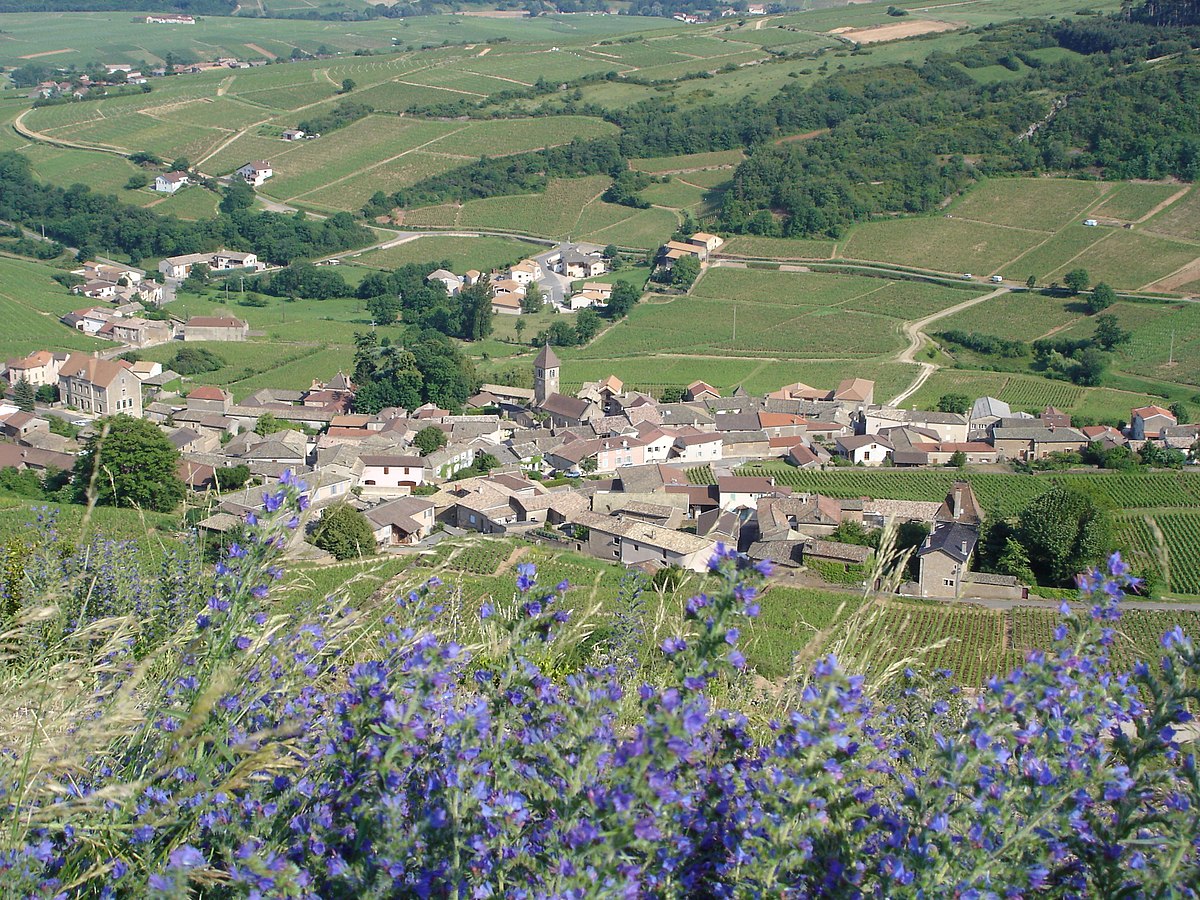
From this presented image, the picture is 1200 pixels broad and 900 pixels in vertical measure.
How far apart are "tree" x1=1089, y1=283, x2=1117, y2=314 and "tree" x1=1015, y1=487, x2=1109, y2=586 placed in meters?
24.9

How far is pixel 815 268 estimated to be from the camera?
5422 centimetres

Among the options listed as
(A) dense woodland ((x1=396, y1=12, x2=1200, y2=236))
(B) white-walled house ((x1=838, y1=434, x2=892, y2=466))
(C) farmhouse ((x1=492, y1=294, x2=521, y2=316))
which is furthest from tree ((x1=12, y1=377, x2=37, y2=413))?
(A) dense woodland ((x1=396, y1=12, x2=1200, y2=236))

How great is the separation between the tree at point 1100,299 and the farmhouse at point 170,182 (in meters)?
49.0

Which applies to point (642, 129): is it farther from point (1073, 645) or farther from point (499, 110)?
point (1073, 645)

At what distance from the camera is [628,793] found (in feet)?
7.43

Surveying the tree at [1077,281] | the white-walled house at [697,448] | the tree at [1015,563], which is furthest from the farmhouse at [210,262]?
the tree at [1015,563]

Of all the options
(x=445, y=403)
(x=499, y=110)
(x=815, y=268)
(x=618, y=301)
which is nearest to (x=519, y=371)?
(x=445, y=403)

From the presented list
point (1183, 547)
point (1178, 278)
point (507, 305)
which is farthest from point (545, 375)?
point (1178, 278)

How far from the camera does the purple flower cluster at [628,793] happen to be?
7.92ft

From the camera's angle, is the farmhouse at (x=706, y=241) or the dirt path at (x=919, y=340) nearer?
the dirt path at (x=919, y=340)

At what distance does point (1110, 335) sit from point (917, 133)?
25.3 metres

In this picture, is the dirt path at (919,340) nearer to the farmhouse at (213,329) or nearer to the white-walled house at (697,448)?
the white-walled house at (697,448)

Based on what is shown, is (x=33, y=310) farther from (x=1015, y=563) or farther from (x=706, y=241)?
(x=1015, y=563)

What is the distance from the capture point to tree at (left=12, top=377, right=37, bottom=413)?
35031mm
